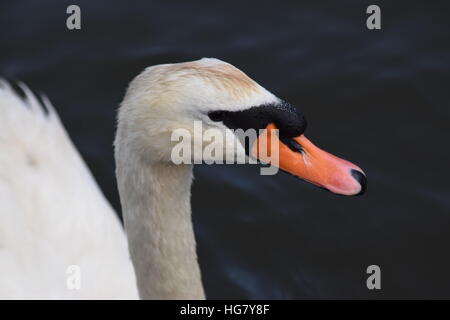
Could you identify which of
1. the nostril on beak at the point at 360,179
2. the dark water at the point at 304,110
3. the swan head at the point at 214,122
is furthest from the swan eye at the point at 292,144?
the dark water at the point at 304,110

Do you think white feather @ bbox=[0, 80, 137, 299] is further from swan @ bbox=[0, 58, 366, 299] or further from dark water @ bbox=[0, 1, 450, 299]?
dark water @ bbox=[0, 1, 450, 299]

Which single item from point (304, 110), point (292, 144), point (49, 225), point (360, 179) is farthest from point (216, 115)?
point (304, 110)

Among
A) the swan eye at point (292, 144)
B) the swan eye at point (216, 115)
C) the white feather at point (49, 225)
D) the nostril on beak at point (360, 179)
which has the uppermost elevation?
the swan eye at point (216, 115)

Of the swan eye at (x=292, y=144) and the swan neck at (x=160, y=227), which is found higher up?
the swan eye at (x=292, y=144)

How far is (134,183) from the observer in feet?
14.5

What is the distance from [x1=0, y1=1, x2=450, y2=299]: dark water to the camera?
21.9 ft

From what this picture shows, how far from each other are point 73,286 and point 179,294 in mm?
744

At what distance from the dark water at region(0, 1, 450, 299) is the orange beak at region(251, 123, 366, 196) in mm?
2287

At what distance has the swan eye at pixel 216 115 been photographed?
4.02 meters

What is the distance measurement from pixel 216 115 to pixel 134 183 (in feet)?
2.13

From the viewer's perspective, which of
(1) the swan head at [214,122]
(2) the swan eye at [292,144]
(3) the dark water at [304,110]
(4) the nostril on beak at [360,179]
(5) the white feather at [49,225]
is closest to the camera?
(1) the swan head at [214,122]

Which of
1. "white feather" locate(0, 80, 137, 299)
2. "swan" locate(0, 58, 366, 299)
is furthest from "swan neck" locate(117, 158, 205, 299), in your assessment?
"white feather" locate(0, 80, 137, 299)

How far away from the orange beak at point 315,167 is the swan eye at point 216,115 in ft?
0.83

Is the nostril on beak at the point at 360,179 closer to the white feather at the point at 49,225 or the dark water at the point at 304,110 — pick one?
the white feather at the point at 49,225
